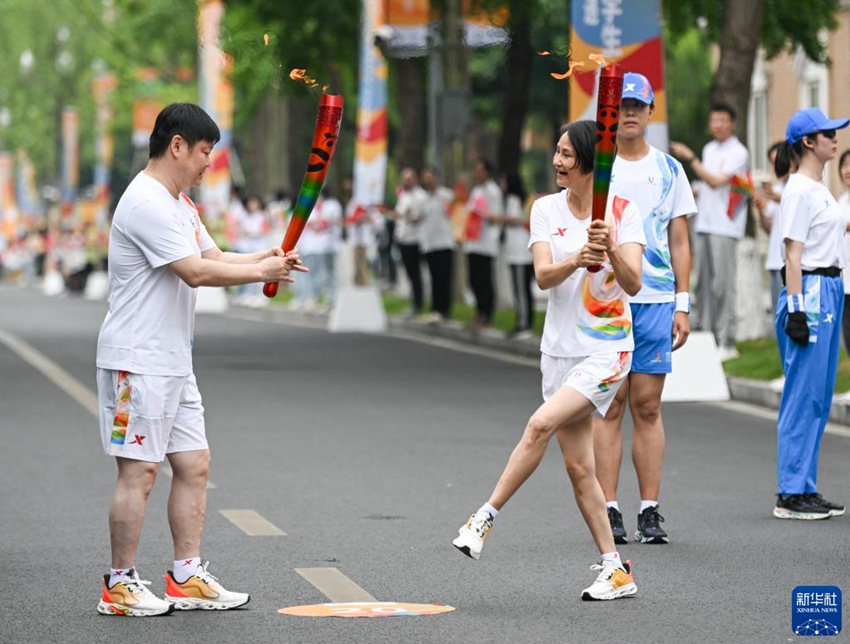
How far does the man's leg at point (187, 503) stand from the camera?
7.63 metres

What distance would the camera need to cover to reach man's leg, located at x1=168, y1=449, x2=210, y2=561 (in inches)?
301

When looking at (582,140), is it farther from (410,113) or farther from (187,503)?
(410,113)

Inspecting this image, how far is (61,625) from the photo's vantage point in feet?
24.0

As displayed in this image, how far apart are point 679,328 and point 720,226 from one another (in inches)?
356

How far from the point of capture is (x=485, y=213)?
24344 millimetres

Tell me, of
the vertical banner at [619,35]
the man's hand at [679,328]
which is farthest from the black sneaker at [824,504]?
the vertical banner at [619,35]

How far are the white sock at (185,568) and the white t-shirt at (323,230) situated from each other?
23.9m

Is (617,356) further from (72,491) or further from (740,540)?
(72,491)

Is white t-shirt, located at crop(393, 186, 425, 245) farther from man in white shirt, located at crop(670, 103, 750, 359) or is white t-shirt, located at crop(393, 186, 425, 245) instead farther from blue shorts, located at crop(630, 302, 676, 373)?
blue shorts, located at crop(630, 302, 676, 373)

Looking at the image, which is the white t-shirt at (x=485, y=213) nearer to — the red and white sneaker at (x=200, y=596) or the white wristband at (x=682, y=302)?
the white wristband at (x=682, y=302)

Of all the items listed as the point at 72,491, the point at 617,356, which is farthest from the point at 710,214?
the point at 617,356

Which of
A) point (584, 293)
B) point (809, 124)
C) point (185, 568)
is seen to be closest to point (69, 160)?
point (809, 124)

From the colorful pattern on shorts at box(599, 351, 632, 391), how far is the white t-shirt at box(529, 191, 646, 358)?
27 mm

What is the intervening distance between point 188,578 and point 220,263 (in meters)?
1.16
